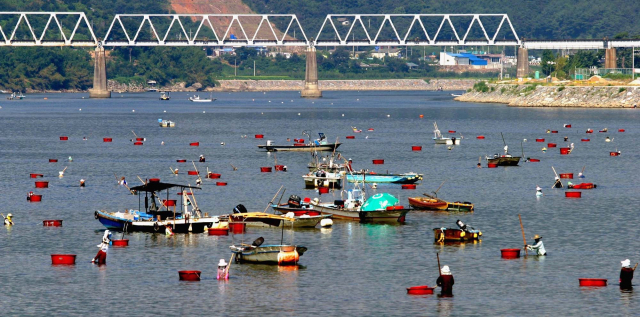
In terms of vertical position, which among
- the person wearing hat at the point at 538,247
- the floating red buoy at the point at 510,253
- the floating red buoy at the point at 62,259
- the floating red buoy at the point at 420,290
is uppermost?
the person wearing hat at the point at 538,247

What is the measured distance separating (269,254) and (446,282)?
11.0m

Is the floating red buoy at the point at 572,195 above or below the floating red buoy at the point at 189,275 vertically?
above

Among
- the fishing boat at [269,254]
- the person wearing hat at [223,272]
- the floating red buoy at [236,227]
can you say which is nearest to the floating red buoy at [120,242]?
the floating red buoy at [236,227]

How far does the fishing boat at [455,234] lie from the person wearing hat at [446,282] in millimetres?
13715

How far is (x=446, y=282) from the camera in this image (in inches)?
2072

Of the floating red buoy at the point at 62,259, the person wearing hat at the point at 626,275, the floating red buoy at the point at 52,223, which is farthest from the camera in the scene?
the floating red buoy at the point at 52,223

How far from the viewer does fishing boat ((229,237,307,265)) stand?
195ft

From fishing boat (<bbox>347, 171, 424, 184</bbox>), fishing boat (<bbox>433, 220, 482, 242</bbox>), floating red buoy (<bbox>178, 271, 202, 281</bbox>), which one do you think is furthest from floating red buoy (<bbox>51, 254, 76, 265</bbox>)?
fishing boat (<bbox>347, 171, 424, 184</bbox>)

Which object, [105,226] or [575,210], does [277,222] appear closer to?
[105,226]

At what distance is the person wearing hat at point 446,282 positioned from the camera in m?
52.6

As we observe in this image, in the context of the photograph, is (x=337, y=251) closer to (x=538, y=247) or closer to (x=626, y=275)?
(x=538, y=247)

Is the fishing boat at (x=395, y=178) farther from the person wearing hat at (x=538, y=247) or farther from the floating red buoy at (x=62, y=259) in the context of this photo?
the floating red buoy at (x=62, y=259)

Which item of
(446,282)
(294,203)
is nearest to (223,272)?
(446,282)

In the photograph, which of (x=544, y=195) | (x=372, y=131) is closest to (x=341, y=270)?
(x=544, y=195)
